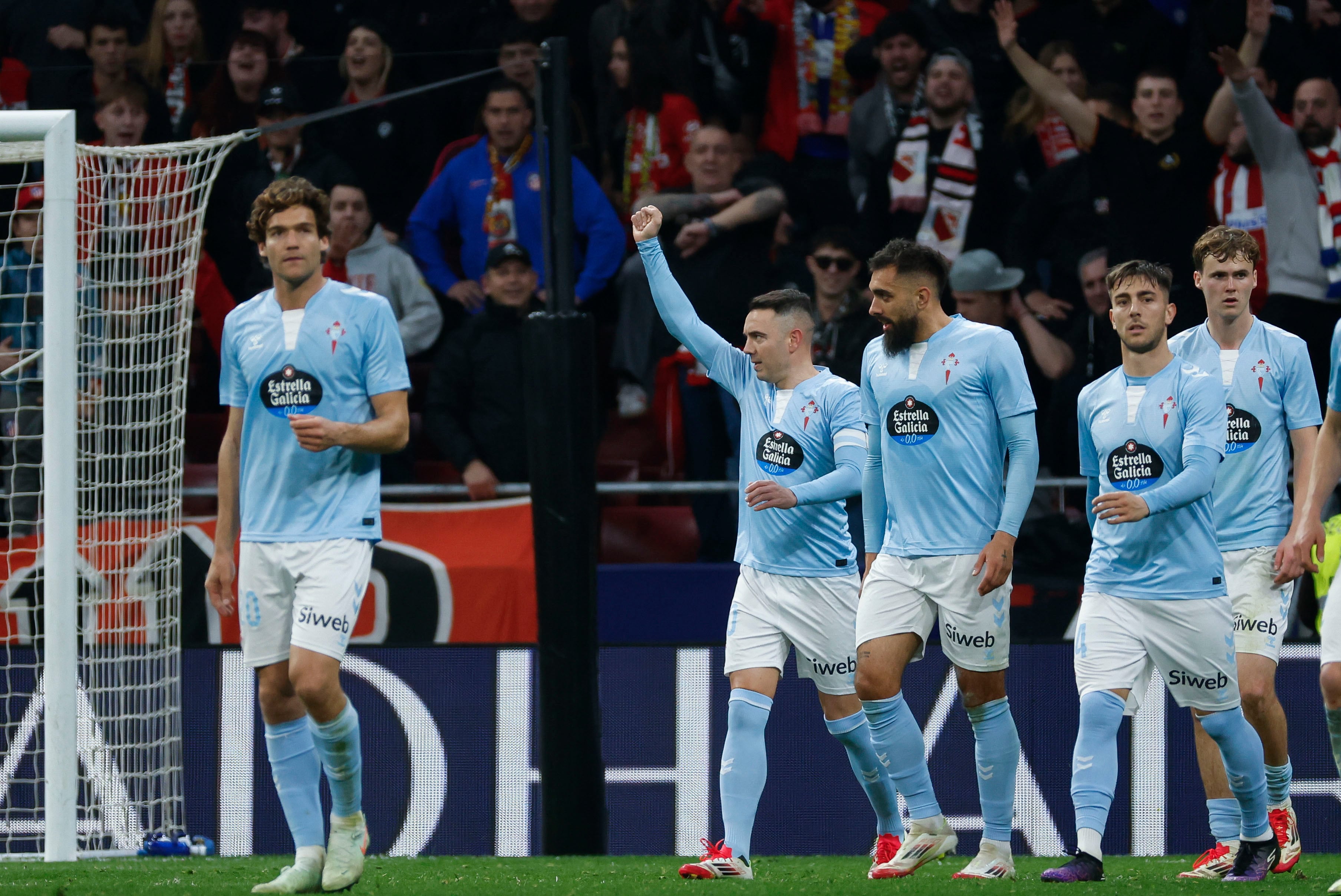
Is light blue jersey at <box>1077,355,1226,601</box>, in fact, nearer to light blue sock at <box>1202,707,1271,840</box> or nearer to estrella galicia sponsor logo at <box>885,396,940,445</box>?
light blue sock at <box>1202,707,1271,840</box>

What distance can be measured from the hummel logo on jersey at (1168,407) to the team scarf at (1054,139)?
4.71m

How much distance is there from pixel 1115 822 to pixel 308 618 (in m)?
3.90

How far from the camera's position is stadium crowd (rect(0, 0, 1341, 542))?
30.3 ft

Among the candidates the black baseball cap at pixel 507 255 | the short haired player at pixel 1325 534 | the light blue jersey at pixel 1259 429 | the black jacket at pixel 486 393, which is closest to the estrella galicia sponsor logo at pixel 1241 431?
the light blue jersey at pixel 1259 429

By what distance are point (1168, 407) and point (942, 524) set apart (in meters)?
0.84

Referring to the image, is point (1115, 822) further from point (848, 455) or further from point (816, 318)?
point (816, 318)

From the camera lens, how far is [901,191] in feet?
32.3

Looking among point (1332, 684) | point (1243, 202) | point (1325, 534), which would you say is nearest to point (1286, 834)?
point (1332, 684)

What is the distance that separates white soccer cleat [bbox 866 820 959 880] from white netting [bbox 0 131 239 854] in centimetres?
348

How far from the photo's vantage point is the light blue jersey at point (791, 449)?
615cm

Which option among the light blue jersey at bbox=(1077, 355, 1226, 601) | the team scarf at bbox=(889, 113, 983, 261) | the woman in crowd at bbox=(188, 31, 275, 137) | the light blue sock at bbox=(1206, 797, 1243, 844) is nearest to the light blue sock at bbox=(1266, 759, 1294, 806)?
the light blue sock at bbox=(1206, 797, 1243, 844)

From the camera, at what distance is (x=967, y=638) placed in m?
5.72

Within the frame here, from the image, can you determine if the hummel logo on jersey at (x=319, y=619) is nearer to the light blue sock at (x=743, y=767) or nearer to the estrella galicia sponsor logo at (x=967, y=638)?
the light blue sock at (x=743, y=767)

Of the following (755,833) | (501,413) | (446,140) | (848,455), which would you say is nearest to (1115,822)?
(755,833)
